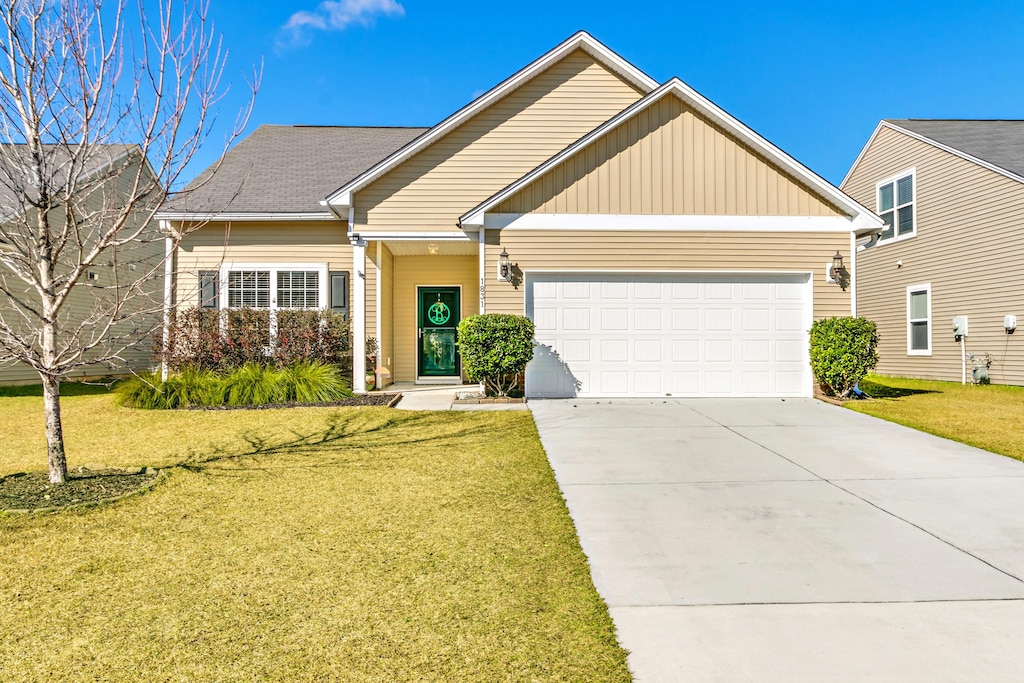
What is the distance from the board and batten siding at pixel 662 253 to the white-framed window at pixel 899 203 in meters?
6.88

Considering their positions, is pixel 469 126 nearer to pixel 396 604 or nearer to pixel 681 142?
pixel 681 142

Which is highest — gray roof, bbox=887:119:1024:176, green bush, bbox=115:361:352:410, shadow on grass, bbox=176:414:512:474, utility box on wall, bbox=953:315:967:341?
gray roof, bbox=887:119:1024:176

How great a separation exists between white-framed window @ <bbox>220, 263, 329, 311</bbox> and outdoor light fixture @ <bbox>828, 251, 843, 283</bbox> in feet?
30.1

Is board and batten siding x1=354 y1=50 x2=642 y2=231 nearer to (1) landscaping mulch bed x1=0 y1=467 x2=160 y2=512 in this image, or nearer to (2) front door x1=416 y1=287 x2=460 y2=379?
(2) front door x1=416 y1=287 x2=460 y2=379

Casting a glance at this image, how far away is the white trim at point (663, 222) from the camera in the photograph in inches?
385

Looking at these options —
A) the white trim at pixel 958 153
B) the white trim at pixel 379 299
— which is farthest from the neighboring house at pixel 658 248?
→ the white trim at pixel 958 153

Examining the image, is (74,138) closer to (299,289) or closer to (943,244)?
(299,289)

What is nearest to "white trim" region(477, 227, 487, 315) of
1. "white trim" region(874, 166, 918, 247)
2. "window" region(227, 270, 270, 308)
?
"window" region(227, 270, 270, 308)

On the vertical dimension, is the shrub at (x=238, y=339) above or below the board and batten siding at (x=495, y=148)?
below

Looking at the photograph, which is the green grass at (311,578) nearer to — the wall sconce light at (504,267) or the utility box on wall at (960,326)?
the wall sconce light at (504,267)

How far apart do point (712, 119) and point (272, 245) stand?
8.41 m

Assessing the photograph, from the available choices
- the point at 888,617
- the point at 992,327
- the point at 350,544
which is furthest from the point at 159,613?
the point at 992,327

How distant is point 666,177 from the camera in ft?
32.3

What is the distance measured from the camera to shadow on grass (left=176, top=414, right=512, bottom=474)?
5574 mm
